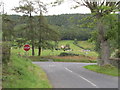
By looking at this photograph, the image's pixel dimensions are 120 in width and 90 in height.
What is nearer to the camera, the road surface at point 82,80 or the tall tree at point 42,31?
the road surface at point 82,80

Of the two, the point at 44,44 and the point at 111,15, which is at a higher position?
the point at 111,15

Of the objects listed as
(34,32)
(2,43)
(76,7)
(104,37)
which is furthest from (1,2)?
(34,32)

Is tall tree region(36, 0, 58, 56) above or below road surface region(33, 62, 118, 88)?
above

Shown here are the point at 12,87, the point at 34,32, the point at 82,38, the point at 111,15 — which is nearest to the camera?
the point at 12,87

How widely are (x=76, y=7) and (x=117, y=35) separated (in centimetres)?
491

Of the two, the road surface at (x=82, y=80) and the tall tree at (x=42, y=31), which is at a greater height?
the tall tree at (x=42, y=31)

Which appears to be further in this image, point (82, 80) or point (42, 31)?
point (42, 31)

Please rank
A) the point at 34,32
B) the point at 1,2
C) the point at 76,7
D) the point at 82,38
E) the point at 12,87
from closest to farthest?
the point at 12,87 < the point at 1,2 < the point at 76,7 < the point at 34,32 < the point at 82,38

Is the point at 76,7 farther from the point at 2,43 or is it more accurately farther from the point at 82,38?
the point at 82,38

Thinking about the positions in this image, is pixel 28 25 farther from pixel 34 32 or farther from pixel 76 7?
pixel 76 7

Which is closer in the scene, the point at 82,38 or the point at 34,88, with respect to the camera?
the point at 34,88

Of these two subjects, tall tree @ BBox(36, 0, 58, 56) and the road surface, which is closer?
the road surface

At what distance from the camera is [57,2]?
62.2 ft

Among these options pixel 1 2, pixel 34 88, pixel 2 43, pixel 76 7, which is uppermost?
pixel 76 7
